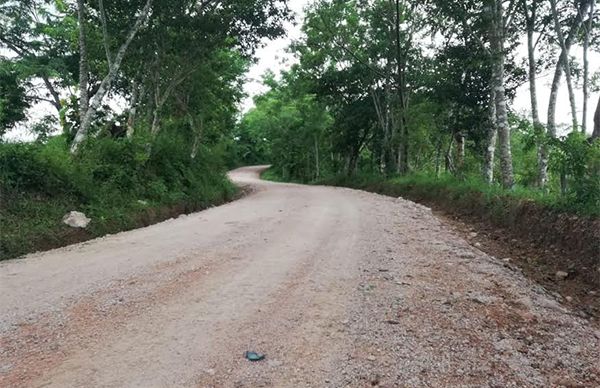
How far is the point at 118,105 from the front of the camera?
732 inches

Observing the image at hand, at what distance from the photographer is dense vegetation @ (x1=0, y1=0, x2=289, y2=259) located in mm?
8352

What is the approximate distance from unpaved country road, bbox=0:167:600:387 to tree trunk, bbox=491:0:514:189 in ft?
16.1

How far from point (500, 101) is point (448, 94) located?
844cm

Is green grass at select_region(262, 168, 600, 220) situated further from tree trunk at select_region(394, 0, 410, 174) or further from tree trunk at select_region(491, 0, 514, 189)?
tree trunk at select_region(394, 0, 410, 174)

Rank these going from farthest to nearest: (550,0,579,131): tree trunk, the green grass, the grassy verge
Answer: (550,0,579,131): tree trunk < the grassy verge < the green grass

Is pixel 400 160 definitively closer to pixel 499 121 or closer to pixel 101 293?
pixel 499 121

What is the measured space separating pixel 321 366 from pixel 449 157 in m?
21.2

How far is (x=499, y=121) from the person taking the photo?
11.2m

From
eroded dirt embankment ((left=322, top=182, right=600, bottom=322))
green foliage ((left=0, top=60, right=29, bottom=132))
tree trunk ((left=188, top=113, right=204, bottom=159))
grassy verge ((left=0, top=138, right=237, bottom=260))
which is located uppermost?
green foliage ((left=0, top=60, right=29, bottom=132))

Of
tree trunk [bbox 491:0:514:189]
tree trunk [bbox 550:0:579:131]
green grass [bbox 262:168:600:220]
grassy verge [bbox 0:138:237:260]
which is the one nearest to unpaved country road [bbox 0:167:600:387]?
grassy verge [bbox 0:138:237:260]

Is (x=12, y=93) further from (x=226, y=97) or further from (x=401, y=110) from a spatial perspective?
(x=401, y=110)

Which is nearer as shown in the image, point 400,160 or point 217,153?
point 217,153

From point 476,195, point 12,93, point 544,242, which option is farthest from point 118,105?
point 544,242

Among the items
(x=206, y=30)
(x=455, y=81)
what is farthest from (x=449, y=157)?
(x=206, y=30)
